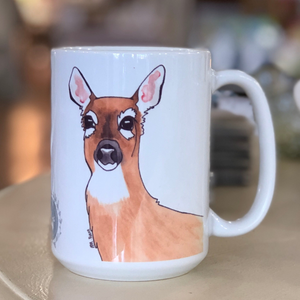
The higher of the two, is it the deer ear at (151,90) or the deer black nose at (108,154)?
the deer ear at (151,90)

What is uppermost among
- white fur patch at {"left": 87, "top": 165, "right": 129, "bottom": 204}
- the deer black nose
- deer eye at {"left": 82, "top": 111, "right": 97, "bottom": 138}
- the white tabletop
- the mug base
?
deer eye at {"left": 82, "top": 111, "right": 97, "bottom": 138}

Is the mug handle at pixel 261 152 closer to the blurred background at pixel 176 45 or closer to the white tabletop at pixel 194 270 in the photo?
the white tabletop at pixel 194 270

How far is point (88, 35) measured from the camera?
2.43 m

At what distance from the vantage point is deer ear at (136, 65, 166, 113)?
37cm

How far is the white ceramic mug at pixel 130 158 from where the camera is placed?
372mm

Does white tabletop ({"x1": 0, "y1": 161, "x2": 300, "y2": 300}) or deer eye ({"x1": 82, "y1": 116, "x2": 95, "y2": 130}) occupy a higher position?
deer eye ({"x1": 82, "y1": 116, "x2": 95, "y2": 130})

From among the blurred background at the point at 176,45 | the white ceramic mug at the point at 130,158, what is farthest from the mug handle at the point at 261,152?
the blurred background at the point at 176,45

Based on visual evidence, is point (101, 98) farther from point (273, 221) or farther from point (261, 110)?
point (273, 221)

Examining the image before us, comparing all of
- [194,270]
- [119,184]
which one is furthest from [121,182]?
[194,270]

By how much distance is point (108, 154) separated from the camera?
1.23 ft

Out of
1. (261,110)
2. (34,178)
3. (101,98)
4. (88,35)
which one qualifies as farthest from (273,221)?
(88,35)

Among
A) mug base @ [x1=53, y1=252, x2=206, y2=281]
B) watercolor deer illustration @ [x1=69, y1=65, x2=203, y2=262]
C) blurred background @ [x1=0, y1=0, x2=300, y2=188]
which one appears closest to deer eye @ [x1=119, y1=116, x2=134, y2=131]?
watercolor deer illustration @ [x1=69, y1=65, x2=203, y2=262]

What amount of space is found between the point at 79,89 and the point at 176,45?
1.79 metres

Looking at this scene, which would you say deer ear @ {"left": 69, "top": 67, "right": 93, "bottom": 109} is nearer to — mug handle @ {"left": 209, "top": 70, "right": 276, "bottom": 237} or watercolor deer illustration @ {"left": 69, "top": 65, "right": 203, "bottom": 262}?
watercolor deer illustration @ {"left": 69, "top": 65, "right": 203, "bottom": 262}
